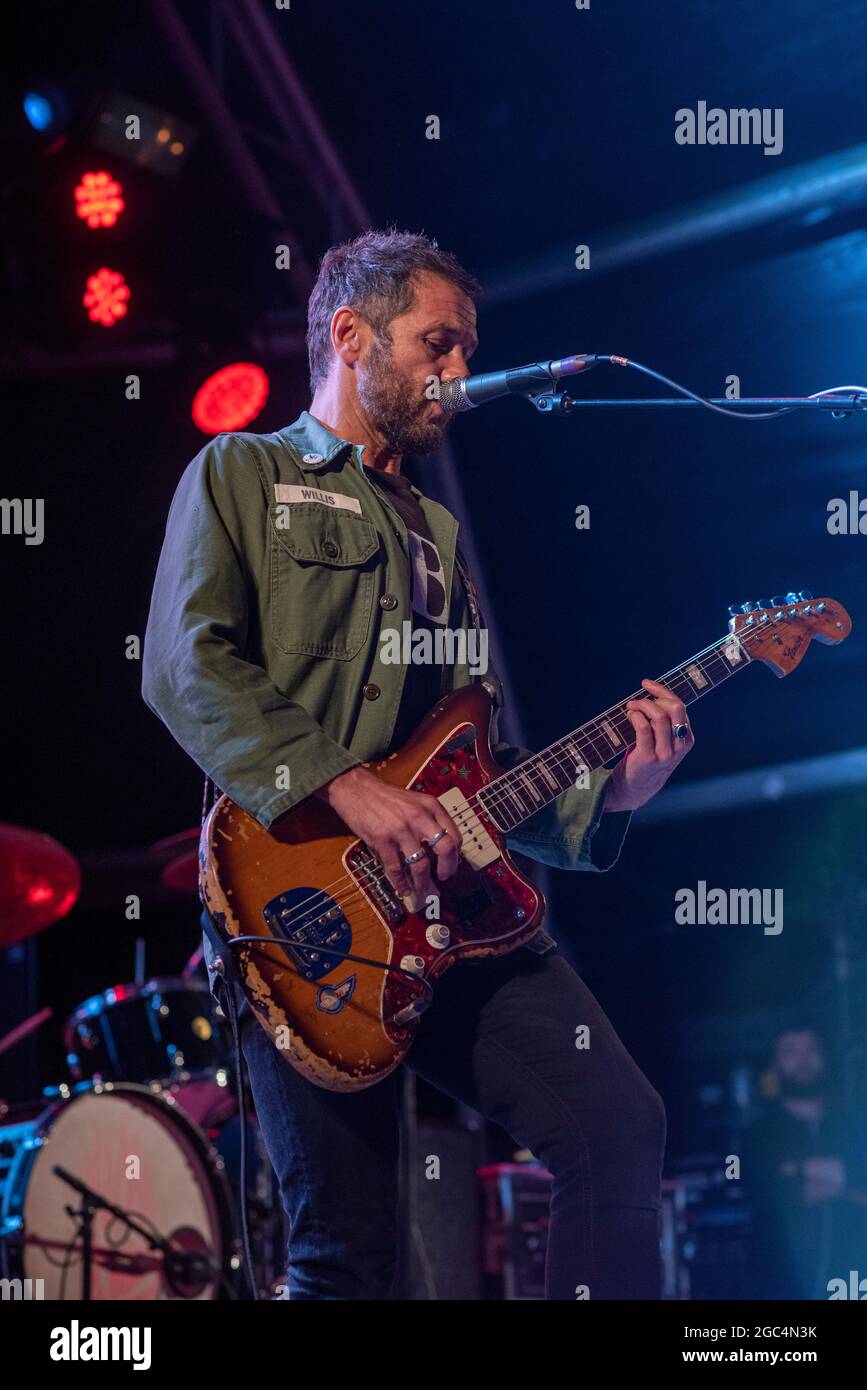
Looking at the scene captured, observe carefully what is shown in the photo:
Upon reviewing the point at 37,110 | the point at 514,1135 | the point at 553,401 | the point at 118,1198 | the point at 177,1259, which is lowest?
the point at 177,1259

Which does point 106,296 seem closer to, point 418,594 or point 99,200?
point 99,200

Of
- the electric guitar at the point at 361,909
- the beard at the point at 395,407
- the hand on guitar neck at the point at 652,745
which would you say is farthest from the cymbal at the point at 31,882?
the hand on guitar neck at the point at 652,745

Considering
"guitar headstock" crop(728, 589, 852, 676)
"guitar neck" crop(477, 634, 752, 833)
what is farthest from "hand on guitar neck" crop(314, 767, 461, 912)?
"guitar headstock" crop(728, 589, 852, 676)

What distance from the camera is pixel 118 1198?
385 centimetres

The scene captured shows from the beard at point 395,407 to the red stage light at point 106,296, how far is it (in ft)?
5.30

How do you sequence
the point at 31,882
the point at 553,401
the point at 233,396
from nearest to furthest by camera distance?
the point at 553,401 → the point at 31,882 → the point at 233,396

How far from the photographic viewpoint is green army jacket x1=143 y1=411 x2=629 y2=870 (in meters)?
2.18

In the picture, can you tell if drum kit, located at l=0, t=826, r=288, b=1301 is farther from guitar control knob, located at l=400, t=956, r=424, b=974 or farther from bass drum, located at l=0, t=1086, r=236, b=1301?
guitar control knob, located at l=400, t=956, r=424, b=974

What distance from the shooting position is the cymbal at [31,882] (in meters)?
3.53

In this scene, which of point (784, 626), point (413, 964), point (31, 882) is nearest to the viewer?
point (413, 964)

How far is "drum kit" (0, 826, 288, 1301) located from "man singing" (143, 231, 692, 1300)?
51.2 inches

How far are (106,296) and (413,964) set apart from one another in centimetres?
250

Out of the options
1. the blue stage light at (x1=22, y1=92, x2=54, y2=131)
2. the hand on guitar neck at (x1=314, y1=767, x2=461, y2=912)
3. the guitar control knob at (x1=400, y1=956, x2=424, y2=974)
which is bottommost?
the guitar control knob at (x1=400, y1=956, x2=424, y2=974)

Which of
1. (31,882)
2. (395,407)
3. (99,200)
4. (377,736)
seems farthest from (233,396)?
(377,736)
